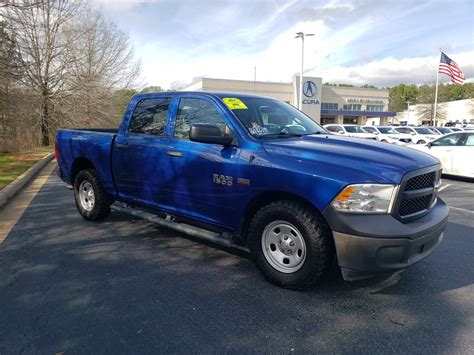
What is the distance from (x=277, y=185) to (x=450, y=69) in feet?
105

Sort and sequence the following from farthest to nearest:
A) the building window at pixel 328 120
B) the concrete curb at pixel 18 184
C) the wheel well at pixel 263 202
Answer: the building window at pixel 328 120 → the concrete curb at pixel 18 184 → the wheel well at pixel 263 202

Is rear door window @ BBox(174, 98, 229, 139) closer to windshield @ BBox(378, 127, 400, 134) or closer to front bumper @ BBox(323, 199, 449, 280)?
front bumper @ BBox(323, 199, 449, 280)

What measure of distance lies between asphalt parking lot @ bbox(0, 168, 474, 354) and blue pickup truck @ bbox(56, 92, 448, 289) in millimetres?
378

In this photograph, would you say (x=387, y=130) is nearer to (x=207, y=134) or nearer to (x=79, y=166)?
(x=79, y=166)

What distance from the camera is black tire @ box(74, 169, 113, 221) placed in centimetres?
554

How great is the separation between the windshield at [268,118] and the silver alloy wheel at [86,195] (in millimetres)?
2914

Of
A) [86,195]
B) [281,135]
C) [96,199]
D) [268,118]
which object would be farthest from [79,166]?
[281,135]

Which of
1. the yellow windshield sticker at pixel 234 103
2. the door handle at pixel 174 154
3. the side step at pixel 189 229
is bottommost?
the side step at pixel 189 229

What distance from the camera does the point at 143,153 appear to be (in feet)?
15.3

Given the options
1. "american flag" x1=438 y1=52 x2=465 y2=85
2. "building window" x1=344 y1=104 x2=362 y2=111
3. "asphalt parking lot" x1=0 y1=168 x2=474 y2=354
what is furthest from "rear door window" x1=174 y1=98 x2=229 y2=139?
"building window" x1=344 y1=104 x2=362 y2=111

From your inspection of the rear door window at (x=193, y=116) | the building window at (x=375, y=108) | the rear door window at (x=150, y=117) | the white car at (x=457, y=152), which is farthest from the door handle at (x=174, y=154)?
the building window at (x=375, y=108)

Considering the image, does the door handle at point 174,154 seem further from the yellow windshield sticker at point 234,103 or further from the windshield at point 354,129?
the windshield at point 354,129

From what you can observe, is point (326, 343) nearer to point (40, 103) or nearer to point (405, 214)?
point (405, 214)

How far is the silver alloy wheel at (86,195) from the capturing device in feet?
18.9
